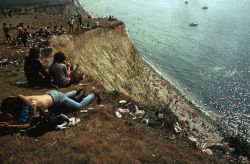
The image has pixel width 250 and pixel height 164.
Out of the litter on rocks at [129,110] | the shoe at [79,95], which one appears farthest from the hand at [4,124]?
the litter on rocks at [129,110]

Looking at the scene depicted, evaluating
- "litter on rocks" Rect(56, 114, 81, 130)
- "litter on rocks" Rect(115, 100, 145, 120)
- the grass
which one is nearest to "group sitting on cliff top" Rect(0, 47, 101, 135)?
"litter on rocks" Rect(56, 114, 81, 130)

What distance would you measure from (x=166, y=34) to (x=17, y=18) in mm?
54603

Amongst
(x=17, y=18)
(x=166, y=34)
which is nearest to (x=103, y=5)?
(x=166, y=34)

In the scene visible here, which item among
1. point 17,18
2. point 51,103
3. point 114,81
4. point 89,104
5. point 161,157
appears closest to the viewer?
point 161,157

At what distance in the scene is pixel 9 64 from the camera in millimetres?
23703

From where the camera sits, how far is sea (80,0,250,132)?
5931 centimetres

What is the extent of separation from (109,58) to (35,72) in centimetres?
2930

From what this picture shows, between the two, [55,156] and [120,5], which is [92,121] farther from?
[120,5]

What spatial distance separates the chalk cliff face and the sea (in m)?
13.2

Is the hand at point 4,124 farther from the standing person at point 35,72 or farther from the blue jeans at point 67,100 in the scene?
the standing person at point 35,72

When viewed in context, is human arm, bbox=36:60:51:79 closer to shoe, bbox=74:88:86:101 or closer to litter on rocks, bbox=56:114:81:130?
shoe, bbox=74:88:86:101

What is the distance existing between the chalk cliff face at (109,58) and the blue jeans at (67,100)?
64.5 ft

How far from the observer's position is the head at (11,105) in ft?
37.2

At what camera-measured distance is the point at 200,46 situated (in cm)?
8844
